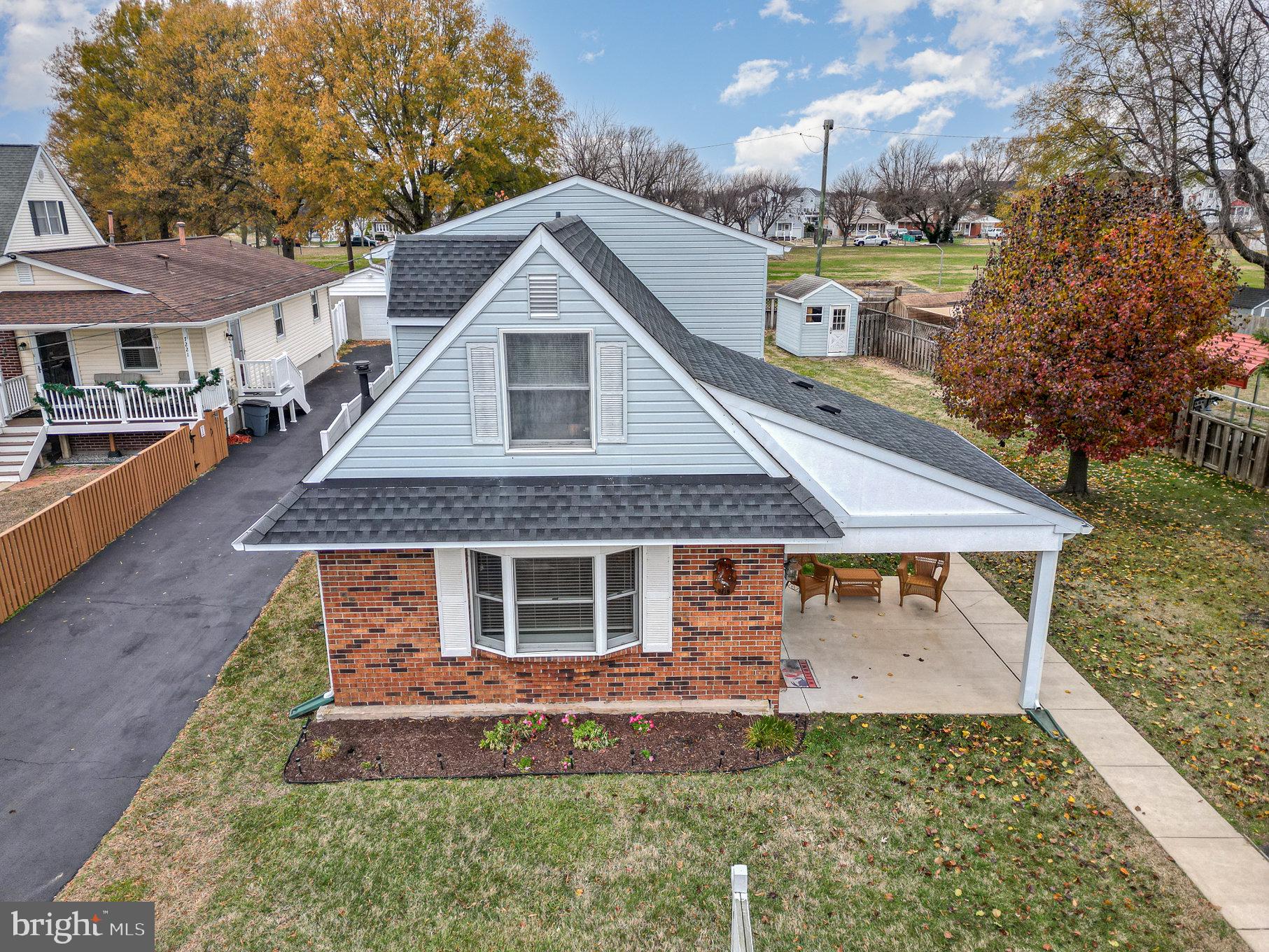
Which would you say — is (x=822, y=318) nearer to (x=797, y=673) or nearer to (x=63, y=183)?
(x=797, y=673)

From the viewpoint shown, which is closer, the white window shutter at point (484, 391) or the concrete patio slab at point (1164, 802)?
the concrete patio slab at point (1164, 802)

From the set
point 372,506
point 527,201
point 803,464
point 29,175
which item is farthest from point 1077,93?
point 29,175

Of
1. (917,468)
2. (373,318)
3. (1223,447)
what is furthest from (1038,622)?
(373,318)

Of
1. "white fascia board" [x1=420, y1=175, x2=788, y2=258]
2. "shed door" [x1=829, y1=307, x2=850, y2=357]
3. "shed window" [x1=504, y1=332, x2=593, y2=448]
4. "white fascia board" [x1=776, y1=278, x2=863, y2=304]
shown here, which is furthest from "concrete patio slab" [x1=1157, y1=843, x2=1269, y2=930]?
"shed door" [x1=829, y1=307, x2=850, y2=357]

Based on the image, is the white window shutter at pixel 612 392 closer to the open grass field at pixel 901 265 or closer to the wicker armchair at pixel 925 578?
the wicker armchair at pixel 925 578

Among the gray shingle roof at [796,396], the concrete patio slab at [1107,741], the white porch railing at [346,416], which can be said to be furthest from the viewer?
the white porch railing at [346,416]

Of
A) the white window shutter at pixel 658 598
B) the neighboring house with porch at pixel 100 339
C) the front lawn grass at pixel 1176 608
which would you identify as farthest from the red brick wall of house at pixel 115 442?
the front lawn grass at pixel 1176 608
